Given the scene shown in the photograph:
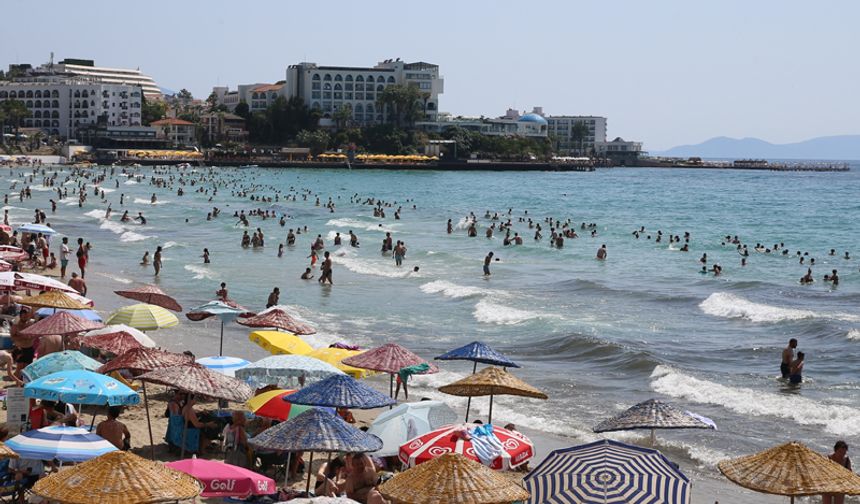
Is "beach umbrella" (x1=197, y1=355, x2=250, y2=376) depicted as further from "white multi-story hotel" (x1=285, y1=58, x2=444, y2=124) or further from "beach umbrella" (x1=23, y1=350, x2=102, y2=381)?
"white multi-story hotel" (x1=285, y1=58, x2=444, y2=124)

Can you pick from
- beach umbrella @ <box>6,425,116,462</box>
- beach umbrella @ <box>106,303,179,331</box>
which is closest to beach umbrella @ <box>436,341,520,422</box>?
beach umbrella @ <box>106,303,179,331</box>

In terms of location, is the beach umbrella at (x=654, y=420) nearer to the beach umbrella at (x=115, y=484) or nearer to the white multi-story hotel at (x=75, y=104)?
the beach umbrella at (x=115, y=484)

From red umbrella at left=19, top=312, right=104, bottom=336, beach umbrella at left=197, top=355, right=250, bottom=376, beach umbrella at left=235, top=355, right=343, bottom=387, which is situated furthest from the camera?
red umbrella at left=19, top=312, right=104, bottom=336

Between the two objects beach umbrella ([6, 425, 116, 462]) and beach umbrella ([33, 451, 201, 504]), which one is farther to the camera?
beach umbrella ([6, 425, 116, 462])

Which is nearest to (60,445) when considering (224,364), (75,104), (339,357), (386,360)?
(224,364)

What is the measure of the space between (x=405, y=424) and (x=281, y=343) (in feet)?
13.2

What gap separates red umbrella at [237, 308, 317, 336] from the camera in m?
16.9

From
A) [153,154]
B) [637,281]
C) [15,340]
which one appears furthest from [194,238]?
[153,154]

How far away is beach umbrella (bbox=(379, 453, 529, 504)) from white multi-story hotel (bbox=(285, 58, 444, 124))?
484 feet

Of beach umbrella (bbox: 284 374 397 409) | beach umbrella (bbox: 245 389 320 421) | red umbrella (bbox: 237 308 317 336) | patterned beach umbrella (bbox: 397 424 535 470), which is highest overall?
beach umbrella (bbox: 284 374 397 409)

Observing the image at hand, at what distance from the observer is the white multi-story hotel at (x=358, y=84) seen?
6112 inches

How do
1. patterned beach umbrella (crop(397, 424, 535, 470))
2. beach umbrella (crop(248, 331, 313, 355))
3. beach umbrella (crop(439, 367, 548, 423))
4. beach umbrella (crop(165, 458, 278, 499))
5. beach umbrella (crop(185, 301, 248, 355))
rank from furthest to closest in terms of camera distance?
beach umbrella (crop(185, 301, 248, 355)), beach umbrella (crop(248, 331, 313, 355)), beach umbrella (crop(439, 367, 548, 423)), patterned beach umbrella (crop(397, 424, 535, 470)), beach umbrella (crop(165, 458, 278, 499))

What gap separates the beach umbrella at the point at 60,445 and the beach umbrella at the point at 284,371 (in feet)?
12.7

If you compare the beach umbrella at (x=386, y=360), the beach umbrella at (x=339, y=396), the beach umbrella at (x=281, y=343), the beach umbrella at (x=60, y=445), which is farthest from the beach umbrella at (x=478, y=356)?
the beach umbrella at (x=60, y=445)
